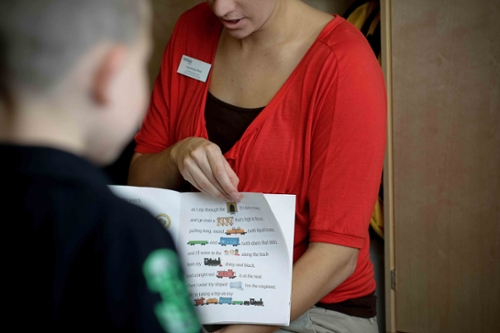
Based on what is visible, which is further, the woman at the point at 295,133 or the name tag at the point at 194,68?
the name tag at the point at 194,68

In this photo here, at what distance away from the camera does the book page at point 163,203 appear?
1.08 metres

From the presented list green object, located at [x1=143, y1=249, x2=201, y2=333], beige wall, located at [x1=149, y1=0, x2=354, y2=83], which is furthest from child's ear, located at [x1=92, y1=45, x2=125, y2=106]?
beige wall, located at [x1=149, y1=0, x2=354, y2=83]

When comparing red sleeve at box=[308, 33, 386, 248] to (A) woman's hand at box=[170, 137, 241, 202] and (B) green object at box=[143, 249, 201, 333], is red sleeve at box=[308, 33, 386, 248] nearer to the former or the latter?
(A) woman's hand at box=[170, 137, 241, 202]

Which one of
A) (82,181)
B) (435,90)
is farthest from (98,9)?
(435,90)

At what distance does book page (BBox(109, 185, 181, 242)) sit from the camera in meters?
1.08

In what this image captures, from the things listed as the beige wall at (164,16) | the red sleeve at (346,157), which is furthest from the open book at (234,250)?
the beige wall at (164,16)

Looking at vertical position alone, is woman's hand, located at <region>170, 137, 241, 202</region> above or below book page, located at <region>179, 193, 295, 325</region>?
above

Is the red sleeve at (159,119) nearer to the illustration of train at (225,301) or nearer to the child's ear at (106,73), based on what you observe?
the illustration of train at (225,301)

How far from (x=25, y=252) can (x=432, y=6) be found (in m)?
1.47

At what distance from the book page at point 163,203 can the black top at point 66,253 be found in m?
0.59

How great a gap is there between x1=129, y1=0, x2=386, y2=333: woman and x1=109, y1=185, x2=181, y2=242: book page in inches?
2.6

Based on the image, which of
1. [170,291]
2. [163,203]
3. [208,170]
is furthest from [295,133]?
[170,291]

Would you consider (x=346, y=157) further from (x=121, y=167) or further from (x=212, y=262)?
(x=121, y=167)

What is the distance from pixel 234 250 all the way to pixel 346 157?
11.7 inches
